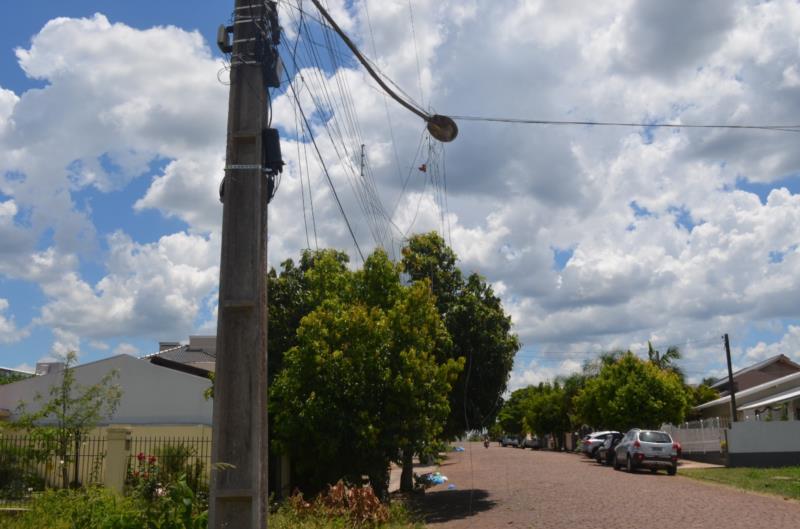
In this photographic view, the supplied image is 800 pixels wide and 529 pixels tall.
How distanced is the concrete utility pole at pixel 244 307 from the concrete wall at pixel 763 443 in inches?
1212

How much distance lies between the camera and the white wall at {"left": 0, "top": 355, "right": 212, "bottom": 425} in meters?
30.7

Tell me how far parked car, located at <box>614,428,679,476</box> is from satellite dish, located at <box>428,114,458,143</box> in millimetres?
21470

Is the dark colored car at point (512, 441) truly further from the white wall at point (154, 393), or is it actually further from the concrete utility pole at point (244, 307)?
the concrete utility pole at point (244, 307)

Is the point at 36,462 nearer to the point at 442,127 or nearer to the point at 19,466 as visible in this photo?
the point at 19,466

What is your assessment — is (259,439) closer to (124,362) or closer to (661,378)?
(124,362)

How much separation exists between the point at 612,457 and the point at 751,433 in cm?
570

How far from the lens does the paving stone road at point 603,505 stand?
1602 cm

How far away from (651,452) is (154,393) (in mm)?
18028

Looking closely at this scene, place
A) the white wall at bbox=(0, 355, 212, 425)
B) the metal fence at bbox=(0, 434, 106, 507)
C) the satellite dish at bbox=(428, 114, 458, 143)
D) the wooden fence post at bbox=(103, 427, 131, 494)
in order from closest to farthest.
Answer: the satellite dish at bbox=(428, 114, 458, 143)
the wooden fence post at bbox=(103, 427, 131, 494)
the metal fence at bbox=(0, 434, 106, 507)
the white wall at bbox=(0, 355, 212, 425)

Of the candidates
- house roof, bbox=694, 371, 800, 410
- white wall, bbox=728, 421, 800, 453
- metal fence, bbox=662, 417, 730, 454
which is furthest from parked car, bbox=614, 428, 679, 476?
house roof, bbox=694, 371, 800, 410

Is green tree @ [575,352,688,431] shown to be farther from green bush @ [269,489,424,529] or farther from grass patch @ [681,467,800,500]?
green bush @ [269,489,424,529]

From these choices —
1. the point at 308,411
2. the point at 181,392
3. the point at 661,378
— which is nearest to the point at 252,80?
the point at 308,411

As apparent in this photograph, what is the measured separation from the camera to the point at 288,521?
12.1 metres

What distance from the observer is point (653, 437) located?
29.8 metres
